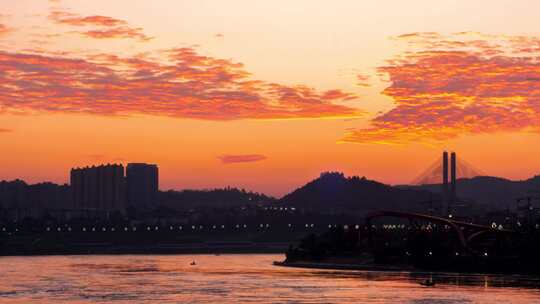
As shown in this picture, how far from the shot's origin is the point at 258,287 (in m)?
119

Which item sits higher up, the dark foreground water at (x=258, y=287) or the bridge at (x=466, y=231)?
the bridge at (x=466, y=231)

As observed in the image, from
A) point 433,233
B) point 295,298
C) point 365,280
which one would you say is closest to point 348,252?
point 433,233

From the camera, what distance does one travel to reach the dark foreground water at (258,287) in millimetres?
102562

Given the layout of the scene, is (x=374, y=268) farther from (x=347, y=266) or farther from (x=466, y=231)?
(x=466, y=231)

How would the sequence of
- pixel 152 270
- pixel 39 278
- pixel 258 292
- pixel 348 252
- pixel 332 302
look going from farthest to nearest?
pixel 348 252 < pixel 152 270 < pixel 39 278 < pixel 258 292 < pixel 332 302

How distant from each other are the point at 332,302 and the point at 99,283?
41.1m

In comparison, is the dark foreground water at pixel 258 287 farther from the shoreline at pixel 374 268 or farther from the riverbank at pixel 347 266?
the riverbank at pixel 347 266

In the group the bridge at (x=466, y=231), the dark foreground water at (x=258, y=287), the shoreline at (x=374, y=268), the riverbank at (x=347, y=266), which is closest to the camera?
the dark foreground water at (x=258, y=287)

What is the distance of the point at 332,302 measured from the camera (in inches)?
3880

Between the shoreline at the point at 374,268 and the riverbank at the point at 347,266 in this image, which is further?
the riverbank at the point at 347,266

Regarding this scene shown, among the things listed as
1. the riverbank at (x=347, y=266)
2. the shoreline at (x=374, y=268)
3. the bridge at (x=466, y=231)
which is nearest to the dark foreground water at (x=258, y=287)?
the shoreline at (x=374, y=268)

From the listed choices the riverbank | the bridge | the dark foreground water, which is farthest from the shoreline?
the bridge

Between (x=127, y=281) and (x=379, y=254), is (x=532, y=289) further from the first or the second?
(x=379, y=254)

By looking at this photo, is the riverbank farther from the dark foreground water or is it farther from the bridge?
the bridge
